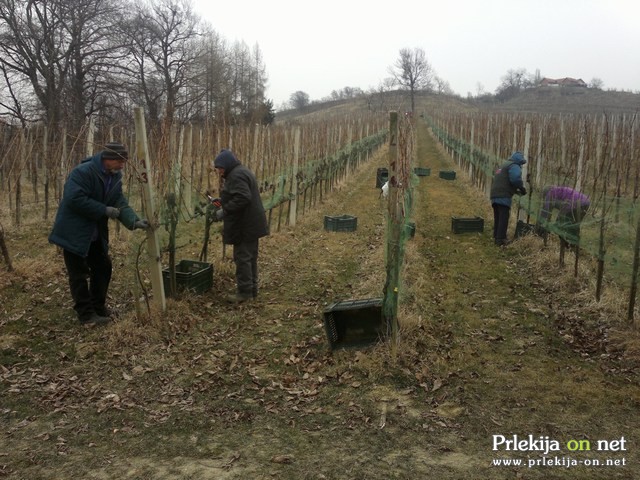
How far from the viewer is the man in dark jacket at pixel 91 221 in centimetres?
462

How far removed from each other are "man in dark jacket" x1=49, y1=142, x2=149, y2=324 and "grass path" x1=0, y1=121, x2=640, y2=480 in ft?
1.26

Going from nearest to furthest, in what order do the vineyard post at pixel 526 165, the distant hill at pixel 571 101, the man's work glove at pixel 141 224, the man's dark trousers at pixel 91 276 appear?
the man's work glove at pixel 141 224 → the man's dark trousers at pixel 91 276 → the vineyard post at pixel 526 165 → the distant hill at pixel 571 101

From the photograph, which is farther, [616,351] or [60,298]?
[60,298]

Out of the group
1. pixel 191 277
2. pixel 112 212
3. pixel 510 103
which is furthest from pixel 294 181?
pixel 510 103

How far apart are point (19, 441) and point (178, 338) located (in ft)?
5.62

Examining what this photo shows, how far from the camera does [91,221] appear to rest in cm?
475

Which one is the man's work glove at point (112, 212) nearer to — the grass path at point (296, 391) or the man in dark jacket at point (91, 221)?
the man in dark jacket at point (91, 221)

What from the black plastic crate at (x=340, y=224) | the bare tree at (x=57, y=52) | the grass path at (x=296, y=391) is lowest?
the grass path at (x=296, y=391)

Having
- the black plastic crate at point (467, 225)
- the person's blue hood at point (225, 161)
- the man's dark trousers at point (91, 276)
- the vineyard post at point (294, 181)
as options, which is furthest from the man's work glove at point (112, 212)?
the black plastic crate at point (467, 225)

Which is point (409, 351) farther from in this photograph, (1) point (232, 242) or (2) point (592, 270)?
(2) point (592, 270)

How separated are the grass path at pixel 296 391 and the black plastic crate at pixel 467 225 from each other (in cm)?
329

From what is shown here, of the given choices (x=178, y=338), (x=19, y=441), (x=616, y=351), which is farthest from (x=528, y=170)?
(x=19, y=441)

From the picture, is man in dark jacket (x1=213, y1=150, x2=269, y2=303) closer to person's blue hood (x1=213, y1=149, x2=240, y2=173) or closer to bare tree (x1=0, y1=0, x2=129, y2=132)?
person's blue hood (x1=213, y1=149, x2=240, y2=173)

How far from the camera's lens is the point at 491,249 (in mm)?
8484
